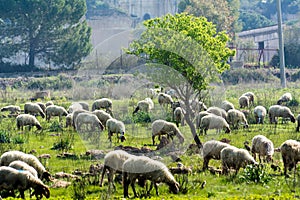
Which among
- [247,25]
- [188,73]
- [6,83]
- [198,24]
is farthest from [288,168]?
[247,25]

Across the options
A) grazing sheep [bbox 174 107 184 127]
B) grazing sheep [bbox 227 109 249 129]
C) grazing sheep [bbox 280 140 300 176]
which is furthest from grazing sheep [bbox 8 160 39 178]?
grazing sheep [bbox 227 109 249 129]

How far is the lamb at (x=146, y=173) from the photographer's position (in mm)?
13523

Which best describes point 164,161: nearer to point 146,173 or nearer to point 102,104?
point 146,173

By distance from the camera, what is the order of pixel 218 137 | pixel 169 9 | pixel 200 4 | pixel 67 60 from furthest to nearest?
pixel 169 9 → pixel 200 4 → pixel 67 60 → pixel 218 137

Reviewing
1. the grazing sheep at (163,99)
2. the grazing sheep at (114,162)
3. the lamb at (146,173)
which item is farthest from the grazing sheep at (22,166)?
the grazing sheep at (163,99)

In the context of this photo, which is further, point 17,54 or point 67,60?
point 17,54

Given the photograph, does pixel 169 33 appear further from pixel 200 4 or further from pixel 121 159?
pixel 200 4

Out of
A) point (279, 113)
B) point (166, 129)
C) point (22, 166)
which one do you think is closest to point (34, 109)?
point (166, 129)

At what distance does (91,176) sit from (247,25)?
124135mm

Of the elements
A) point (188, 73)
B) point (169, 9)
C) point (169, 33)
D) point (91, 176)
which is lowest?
point (91, 176)

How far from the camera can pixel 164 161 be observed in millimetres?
17406

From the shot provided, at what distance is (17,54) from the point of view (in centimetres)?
6681

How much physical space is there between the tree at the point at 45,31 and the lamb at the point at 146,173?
160 ft

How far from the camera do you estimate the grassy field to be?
45.0 ft
